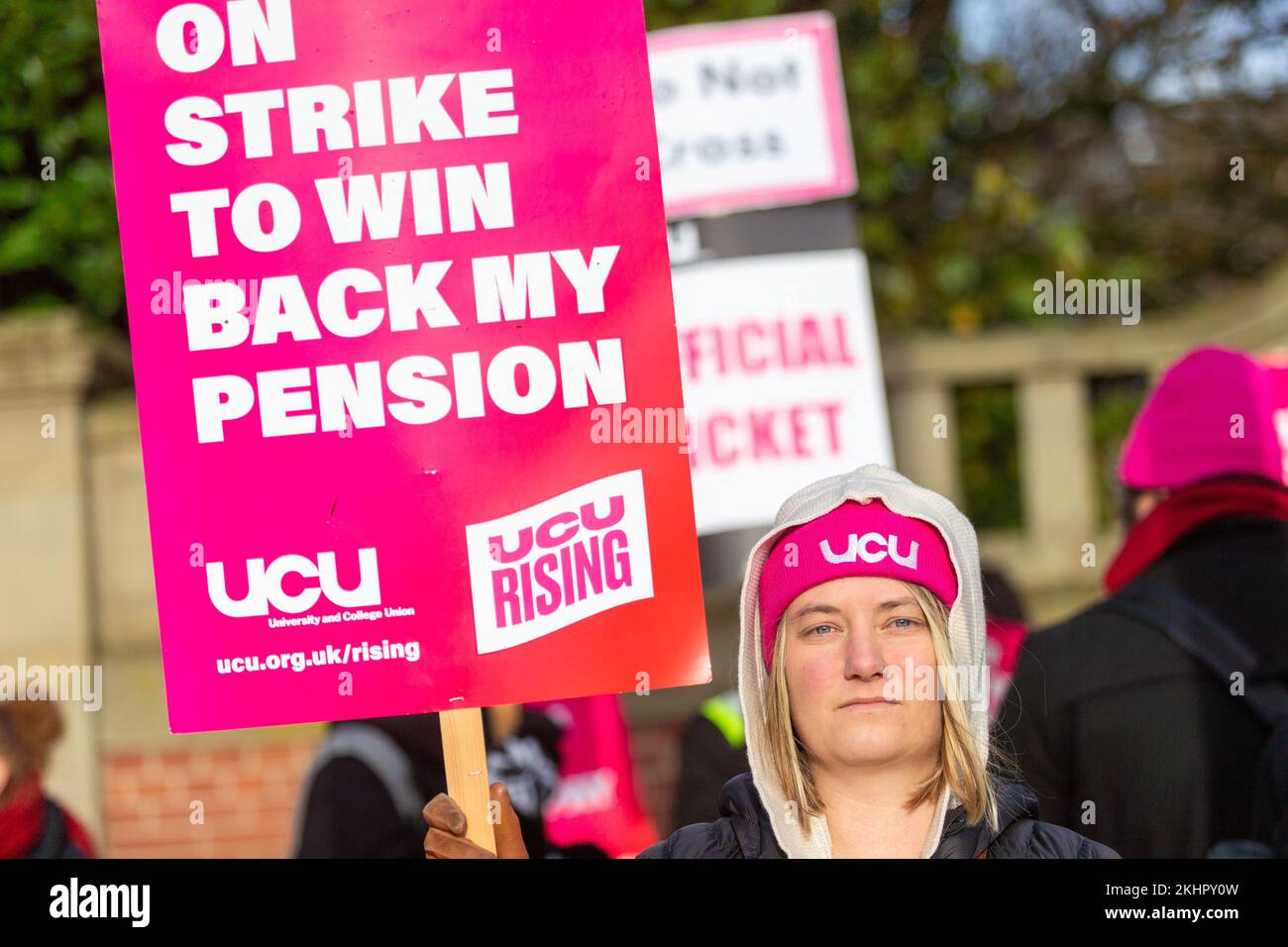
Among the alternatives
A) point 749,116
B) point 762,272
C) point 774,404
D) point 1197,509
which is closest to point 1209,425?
point 1197,509

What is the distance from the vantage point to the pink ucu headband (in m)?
2.07

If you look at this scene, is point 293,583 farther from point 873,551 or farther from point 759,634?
point 873,551

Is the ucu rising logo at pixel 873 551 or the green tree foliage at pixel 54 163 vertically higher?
the green tree foliage at pixel 54 163

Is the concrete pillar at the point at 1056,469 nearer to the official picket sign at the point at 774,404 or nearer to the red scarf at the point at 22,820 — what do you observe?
the official picket sign at the point at 774,404

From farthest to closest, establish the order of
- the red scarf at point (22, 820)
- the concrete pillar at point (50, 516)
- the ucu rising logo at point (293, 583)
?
the concrete pillar at point (50, 516), the red scarf at point (22, 820), the ucu rising logo at point (293, 583)

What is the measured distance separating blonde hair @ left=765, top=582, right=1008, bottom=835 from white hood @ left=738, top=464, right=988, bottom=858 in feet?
0.04

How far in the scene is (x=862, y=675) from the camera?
2.04 m

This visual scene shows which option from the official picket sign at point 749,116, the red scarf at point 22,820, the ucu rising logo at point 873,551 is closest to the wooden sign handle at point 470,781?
the ucu rising logo at point 873,551

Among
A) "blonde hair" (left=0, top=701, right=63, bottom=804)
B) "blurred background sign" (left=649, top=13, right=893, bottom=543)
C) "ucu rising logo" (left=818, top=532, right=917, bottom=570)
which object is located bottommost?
"blonde hair" (left=0, top=701, right=63, bottom=804)

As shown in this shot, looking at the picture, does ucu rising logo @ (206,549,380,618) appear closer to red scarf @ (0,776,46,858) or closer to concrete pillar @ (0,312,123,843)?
red scarf @ (0,776,46,858)

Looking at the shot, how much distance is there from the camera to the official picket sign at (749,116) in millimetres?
4297

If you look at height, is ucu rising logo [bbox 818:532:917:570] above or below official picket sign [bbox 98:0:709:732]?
below

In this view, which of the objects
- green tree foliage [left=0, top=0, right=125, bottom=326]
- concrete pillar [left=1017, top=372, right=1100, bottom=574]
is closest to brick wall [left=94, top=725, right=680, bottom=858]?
green tree foliage [left=0, top=0, right=125, bottom=326]

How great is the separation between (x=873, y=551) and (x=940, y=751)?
257 millimetres
